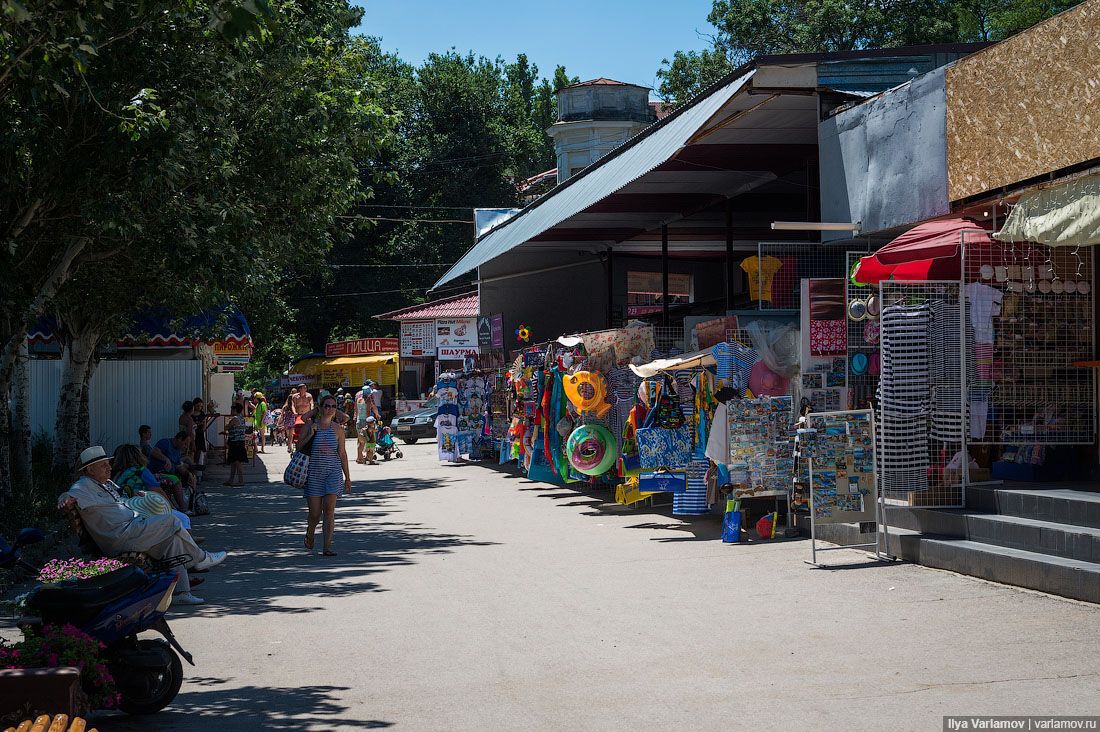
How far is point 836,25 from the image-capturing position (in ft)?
150

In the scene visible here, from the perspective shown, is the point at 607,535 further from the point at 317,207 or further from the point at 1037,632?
the point at 317,207

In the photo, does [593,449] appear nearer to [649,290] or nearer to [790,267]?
[790,267]

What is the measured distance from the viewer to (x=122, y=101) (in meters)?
12.9

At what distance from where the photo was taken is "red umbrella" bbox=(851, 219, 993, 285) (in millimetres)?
11133

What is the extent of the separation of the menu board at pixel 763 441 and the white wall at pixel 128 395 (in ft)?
56.7

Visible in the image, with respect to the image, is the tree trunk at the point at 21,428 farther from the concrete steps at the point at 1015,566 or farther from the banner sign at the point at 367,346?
the banner sign at the point at 367,346

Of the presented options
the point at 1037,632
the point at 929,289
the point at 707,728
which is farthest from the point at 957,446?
the point at 707,728

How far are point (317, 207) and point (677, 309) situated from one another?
29.4 ft

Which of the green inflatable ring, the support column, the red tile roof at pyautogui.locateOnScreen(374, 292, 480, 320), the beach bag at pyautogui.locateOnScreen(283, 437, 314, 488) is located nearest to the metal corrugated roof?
the support column

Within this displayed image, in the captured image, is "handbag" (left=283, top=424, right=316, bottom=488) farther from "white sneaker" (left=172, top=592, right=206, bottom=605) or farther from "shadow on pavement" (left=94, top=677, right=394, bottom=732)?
"shadow on pavement" (left=94, top=677, right=394, bottom=732)

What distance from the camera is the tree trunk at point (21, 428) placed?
17.6 m

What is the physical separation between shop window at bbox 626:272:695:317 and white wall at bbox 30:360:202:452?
11.3m

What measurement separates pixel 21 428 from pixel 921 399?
14682 mm

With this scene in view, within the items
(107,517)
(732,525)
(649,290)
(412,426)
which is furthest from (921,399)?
(412,426)
